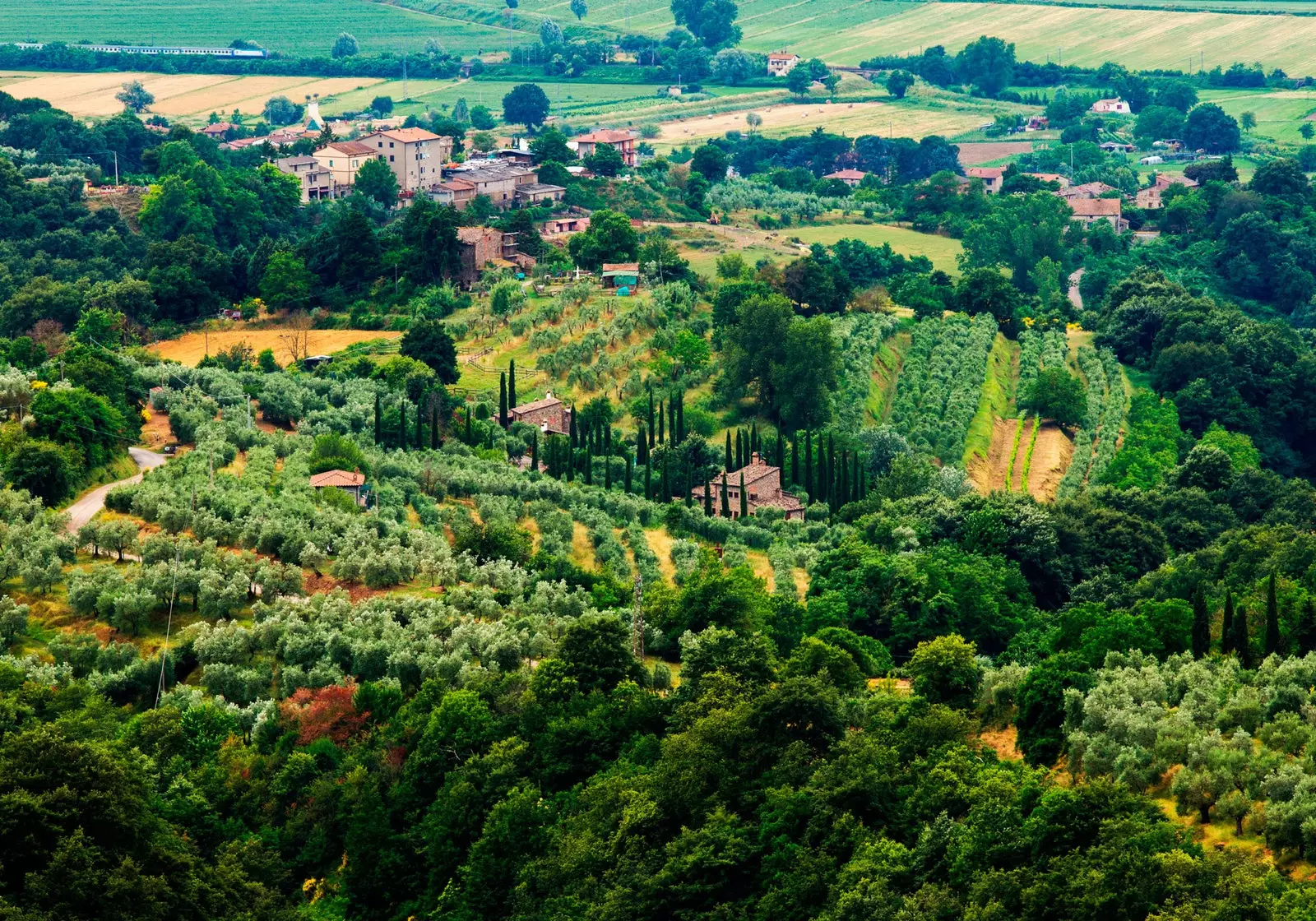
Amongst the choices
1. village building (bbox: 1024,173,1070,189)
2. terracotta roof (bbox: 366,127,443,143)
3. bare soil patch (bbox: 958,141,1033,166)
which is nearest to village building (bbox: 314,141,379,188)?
terracotta roof (bbox: 366,127,443,143)

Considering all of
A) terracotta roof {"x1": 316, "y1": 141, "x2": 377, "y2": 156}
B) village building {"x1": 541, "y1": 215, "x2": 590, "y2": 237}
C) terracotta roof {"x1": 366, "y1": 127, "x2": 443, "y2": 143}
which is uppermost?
terracotta roof {"x1": 366, "y1": 127, "x2": 443, "y2": 143}

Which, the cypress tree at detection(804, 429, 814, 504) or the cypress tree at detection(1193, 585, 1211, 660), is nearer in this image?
the cypress tree at detection(1193, 585, 1211, 660)

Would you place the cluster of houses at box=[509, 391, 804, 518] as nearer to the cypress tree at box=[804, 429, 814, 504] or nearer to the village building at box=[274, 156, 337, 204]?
the cypress tree at box=[804, 429, 814, 504]

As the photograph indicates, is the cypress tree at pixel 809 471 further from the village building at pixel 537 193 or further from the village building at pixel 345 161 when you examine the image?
the village building at pixel 345 161

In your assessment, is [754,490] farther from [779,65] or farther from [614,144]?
[779,65]

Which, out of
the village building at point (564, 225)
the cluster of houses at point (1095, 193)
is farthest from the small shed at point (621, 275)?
the cluster of houses at point (1095, 193)

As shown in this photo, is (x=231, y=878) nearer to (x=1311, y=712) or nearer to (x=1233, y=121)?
(x=1311, y=712)
